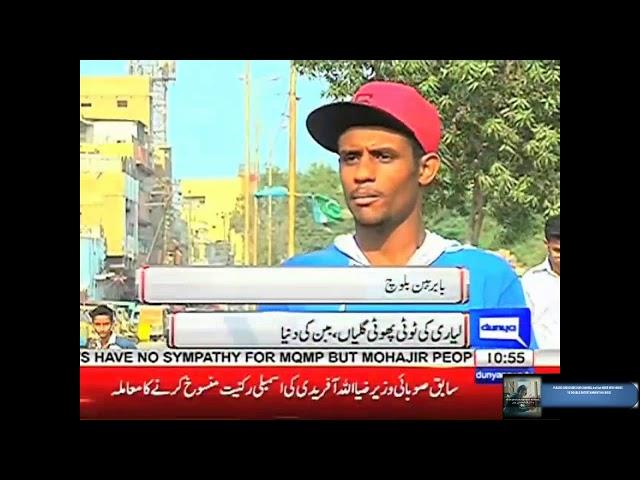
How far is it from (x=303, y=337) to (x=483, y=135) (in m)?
1.11

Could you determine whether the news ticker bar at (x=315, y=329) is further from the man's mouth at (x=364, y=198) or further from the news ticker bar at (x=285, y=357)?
the man's mouth at (x=364, y=198)

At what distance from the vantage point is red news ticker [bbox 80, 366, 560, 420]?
4.07 meters

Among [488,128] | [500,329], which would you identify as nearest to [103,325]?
[500,329]

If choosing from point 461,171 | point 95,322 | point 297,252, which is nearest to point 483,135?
point 461,171

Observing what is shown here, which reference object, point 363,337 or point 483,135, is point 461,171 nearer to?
point 483,135

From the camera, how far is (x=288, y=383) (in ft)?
13.4

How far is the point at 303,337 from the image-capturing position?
4059mm

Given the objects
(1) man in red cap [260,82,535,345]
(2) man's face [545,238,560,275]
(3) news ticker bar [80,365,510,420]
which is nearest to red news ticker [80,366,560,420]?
(3) news ticker bar [80,365,510,420]

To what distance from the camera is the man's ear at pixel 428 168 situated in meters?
4.07

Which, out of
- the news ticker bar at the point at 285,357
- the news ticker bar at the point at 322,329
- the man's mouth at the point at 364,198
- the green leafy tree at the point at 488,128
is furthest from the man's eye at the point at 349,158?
the news ticker bar at the point at 285,357

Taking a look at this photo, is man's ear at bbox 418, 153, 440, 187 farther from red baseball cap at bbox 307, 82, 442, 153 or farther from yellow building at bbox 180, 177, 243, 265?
yellow building at bbox 180, 177, 243, 265

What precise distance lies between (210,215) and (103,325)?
0.62m

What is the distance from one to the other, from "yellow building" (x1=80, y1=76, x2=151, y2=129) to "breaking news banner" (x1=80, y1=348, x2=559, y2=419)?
965 mm
